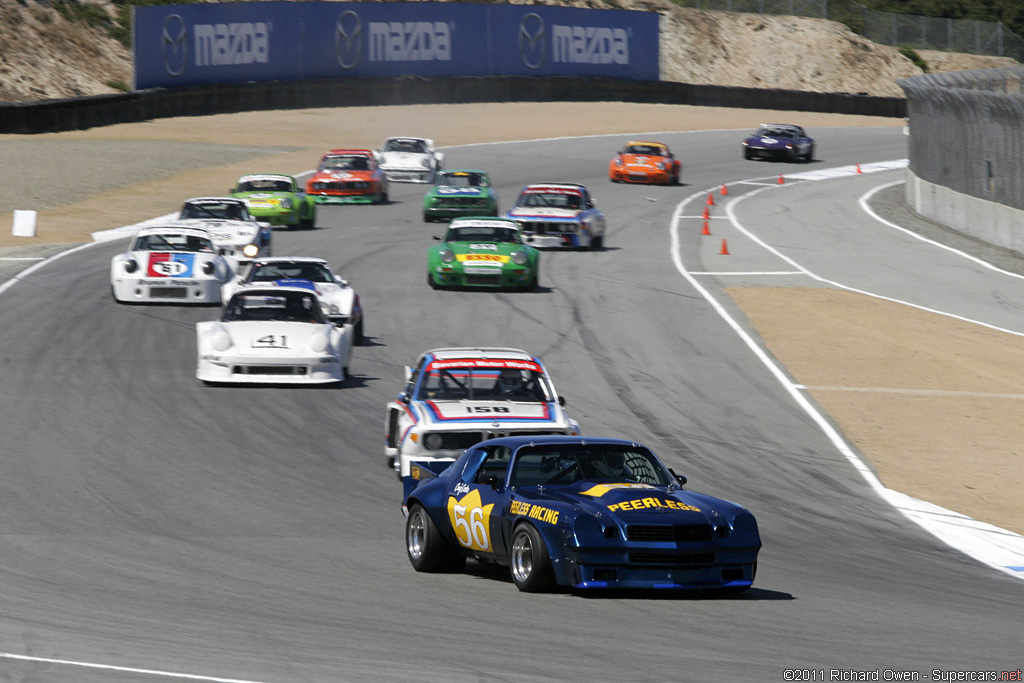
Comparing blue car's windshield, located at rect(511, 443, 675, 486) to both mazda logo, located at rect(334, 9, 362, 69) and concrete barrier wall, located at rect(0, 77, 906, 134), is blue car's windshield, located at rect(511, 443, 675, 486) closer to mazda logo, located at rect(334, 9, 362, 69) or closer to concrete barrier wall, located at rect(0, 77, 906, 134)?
concrete barrier wall, located at rect(0, 77, 906, 134)

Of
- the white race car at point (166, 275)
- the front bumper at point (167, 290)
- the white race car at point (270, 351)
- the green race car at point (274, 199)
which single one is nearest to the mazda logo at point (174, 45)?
the green race car at point (274, 199)

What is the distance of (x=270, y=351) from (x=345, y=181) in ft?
67.5

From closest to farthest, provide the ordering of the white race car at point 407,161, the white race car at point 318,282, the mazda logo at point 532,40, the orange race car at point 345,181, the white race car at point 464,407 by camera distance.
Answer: the white race car at point 464,407, the white race car at point 318,282, the orange race car at point 345,181, the white race car at point 407,161, the mazda logo at point 532,40

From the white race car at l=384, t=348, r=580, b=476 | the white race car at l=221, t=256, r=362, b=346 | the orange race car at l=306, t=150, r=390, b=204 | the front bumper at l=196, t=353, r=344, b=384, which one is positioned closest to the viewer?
the white race car at l=384, t=348, r=580, b=476

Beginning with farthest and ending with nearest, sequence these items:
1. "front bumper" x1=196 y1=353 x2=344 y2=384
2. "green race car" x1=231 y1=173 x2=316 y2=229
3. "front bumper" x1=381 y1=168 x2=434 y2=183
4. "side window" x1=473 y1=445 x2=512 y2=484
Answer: "front bumper" x1=381 y1=168 x2=434 y2=183 < "green race car" x1=231 y1=173 x2=316 y2=229 < "front bumper" x1=196 y1=353 x2=344 y2=384 < "side window" x1=473 y1=445 x2=512 y2=484

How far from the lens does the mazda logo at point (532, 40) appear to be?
205 feet

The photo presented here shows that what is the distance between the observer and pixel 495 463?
33.4 ft

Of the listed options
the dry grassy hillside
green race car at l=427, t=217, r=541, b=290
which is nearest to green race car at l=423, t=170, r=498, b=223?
green race car at l=427, t=217, r=541, b=290

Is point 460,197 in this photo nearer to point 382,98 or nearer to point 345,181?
point 345,181

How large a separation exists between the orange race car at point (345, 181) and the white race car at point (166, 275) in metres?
14.3

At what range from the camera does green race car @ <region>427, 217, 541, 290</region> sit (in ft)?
83.4

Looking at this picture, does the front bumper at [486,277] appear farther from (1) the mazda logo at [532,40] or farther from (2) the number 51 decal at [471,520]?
(1) the mazda logo at [532,40]

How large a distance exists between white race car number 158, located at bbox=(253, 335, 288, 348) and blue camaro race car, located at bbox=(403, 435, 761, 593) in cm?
725

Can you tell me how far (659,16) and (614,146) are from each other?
17.0 metres
